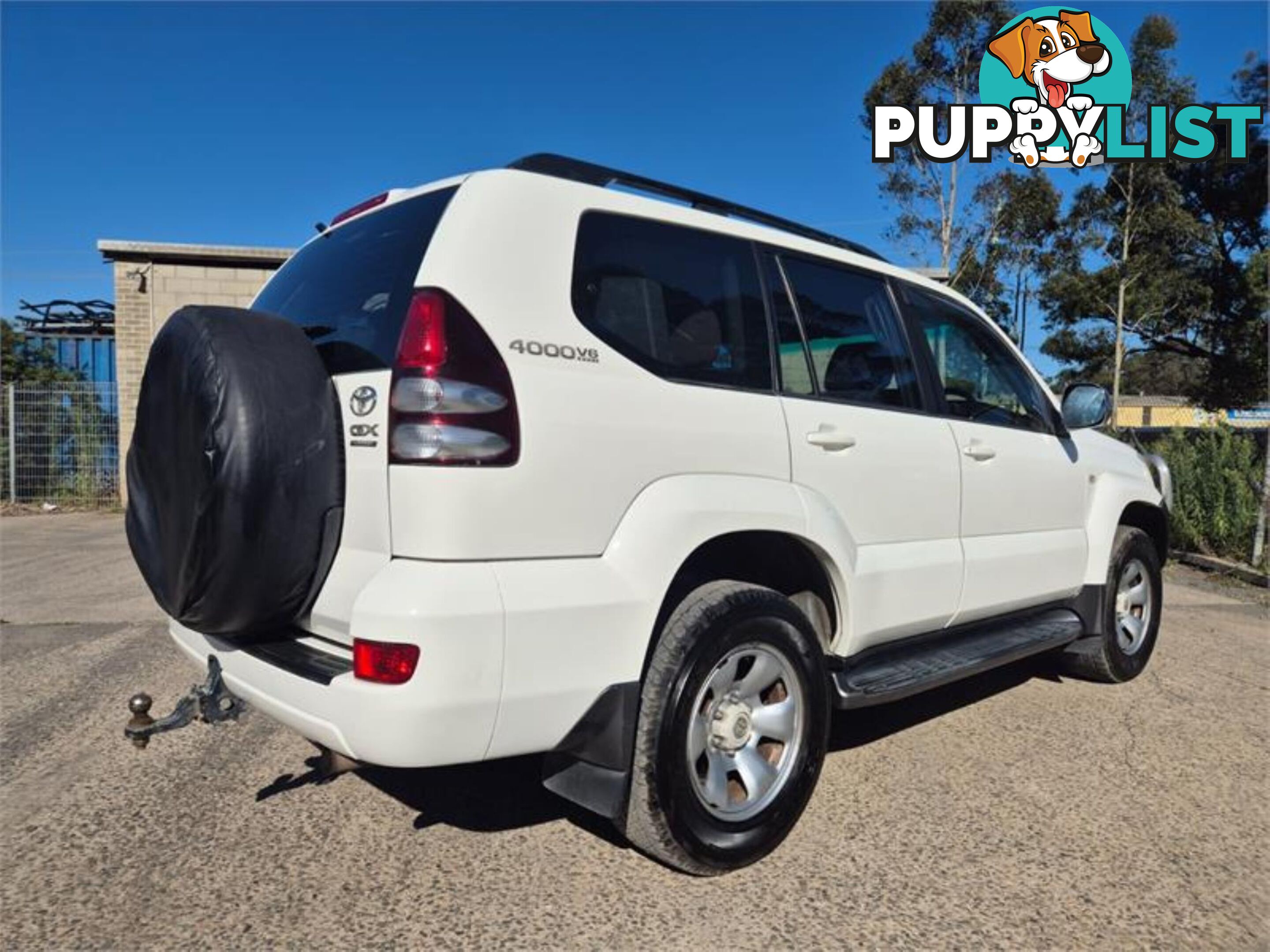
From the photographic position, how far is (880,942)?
2.24 metres

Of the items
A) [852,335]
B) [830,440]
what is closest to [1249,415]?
[852,335]

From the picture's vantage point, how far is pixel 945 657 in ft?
10.9

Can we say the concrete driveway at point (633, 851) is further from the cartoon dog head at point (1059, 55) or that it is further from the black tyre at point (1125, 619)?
the cartoon dog head at point (1059, 55)

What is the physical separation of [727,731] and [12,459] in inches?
559

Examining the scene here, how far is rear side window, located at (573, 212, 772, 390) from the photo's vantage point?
2396 mm

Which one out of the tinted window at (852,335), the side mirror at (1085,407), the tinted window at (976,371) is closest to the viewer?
the tinted window at (852,335)

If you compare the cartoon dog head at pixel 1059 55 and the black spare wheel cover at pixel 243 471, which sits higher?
the cartoon dog head at pixel 1059 55

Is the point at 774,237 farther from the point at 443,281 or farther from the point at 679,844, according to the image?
the point at 679,844

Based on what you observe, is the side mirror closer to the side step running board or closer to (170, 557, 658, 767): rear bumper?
the side step running board

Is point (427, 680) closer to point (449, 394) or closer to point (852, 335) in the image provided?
point (449, 394)

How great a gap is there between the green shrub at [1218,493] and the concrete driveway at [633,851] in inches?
214

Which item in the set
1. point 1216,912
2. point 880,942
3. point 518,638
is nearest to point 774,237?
point 518,638

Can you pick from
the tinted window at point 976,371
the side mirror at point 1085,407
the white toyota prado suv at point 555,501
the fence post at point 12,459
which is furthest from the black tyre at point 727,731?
the fence post at point 12,459

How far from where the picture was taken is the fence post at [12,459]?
1290 centimetres
